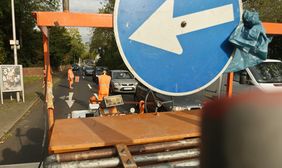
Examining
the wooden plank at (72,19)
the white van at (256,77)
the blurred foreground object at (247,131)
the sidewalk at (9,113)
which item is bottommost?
the sidewalk at (9,113)

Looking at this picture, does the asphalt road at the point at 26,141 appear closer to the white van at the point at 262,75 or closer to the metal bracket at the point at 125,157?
the metal bracket at the point at 125,157

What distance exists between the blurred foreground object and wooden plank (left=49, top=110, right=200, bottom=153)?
1375 millimetres

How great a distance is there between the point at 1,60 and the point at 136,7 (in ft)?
98.6

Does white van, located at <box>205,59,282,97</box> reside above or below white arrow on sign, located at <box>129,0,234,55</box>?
below

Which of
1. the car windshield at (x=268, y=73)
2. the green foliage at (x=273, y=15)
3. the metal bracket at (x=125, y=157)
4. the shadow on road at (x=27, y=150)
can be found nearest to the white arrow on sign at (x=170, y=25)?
the metal bracket at (x=125, y=157)

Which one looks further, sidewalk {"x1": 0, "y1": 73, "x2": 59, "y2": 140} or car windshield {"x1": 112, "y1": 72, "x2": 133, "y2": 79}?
car windshield {"x1": 112, "y1": 72, "x2": 133, "y2": 79}

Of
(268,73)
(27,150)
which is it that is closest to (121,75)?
(268,73)

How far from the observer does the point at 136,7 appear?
1986 mm

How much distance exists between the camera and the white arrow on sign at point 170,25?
2.01 m

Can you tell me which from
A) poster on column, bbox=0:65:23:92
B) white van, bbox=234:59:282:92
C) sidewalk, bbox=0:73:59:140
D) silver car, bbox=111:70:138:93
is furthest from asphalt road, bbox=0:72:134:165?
silver car, bbox=111:70:138:93

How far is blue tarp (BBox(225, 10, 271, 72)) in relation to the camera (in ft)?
7.23

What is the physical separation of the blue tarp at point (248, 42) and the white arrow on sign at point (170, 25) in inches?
7.0

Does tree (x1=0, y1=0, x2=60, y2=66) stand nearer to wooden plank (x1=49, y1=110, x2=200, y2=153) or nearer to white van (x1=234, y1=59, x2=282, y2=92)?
white van (x1=234, y1=59, x2=282, y2=92)

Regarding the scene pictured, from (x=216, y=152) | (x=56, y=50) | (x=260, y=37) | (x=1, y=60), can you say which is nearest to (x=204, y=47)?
(x=260, y=37)
